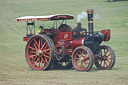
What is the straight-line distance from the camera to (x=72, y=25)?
3136 centimetres

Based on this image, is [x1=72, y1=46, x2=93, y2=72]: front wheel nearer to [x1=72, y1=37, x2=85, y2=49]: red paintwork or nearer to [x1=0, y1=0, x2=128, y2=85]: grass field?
[x1=0, y1=0, x2=128, y2=85]: grass field

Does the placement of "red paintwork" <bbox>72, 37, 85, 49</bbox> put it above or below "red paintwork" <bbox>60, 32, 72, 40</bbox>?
below

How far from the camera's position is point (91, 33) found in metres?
14.6

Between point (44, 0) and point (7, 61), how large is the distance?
35674 mm

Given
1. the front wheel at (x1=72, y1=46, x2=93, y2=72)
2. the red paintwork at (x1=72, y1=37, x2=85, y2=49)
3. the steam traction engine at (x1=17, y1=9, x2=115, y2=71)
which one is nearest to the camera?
the front wheel at (x1=72, y1=46, x2=93, y2=72)

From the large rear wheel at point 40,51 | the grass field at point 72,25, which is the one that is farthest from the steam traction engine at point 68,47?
the grass field at point 72,25

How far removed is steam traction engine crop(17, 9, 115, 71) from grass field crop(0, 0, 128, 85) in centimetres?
45

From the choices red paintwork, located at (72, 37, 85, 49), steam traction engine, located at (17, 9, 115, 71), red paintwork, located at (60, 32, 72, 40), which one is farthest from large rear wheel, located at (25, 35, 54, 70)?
red paintwork, located at (72, 37, 85, 49)

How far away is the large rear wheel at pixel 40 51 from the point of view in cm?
1465

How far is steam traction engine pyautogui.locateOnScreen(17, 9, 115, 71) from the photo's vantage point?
47.4 ft

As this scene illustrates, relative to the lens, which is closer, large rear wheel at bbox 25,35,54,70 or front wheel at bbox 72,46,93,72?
front wheel at bbox 72,46,93,72

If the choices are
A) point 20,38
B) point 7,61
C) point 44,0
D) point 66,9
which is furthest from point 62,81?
point 44,0

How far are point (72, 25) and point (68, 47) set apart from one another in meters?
16.4

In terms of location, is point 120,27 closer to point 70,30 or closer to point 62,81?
point 70,30
